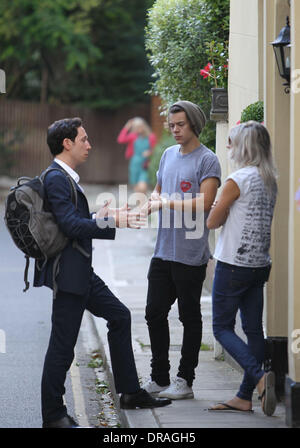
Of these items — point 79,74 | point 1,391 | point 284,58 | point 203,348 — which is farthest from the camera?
point 79,74

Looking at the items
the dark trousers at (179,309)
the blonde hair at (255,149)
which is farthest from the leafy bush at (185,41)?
the blonde hair at (255,149)

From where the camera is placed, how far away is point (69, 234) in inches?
208

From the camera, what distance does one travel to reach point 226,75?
26.6 feet

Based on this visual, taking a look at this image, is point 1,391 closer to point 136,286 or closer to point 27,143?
point 136,286

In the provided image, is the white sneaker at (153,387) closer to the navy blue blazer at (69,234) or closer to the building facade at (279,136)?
the building facade at (279,136)

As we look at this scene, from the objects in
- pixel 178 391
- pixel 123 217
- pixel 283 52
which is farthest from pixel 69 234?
pixel 283 52

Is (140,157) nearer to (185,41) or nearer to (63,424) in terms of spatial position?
(185,41)

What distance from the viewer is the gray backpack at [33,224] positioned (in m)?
5.23

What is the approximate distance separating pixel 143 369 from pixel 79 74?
24.9m

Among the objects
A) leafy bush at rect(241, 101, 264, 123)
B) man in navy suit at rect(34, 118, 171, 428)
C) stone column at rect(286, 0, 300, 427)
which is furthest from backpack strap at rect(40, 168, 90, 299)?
leafy bush at rect(241, 101, 264, 123)

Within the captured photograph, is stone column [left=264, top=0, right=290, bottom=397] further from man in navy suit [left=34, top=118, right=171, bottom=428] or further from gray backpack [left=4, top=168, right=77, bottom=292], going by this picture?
gray backpack [left=4, top=168, right=77, bottom=292]

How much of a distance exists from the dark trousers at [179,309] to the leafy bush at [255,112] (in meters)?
1.18

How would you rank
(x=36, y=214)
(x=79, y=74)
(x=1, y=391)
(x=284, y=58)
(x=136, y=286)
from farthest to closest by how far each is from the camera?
1. (x=79, y=74)
2. (x=136, y=286)
3. (x=1, y=391)
4. (x=284, y=58)
5. (x=36, y=214)

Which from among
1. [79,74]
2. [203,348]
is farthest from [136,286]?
[79,74]
